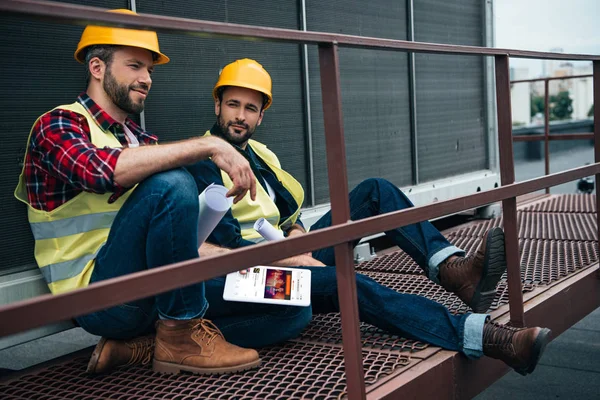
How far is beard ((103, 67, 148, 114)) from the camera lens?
2.73m

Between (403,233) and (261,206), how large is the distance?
65cm

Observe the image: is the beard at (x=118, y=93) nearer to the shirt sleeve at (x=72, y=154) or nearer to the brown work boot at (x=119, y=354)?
the shirt sleeve at (x=72, y=154)

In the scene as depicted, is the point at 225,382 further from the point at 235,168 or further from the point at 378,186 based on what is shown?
the point at 378,186

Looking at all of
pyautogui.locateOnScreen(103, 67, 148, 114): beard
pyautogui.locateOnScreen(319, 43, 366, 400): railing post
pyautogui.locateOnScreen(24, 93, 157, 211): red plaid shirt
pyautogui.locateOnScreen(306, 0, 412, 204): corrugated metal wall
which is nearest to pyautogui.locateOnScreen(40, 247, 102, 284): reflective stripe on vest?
pyautogui.locateOnScreen(24, 93, 157, 211): red plaid shirt

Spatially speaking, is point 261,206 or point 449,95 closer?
point 261,206

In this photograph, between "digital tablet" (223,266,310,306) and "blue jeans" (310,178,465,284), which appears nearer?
"digital tablet" (223,266,310,306)

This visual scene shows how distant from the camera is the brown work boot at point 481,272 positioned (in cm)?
293

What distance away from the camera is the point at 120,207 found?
2490 millimetres

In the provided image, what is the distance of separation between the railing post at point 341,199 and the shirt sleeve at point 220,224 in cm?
80

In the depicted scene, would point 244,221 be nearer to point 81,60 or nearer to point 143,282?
point 81,60

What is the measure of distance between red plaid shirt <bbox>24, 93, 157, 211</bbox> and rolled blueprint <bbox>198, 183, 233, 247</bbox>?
278 millimetres

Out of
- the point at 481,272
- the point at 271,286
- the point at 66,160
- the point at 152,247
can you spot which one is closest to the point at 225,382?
the point at 271,286

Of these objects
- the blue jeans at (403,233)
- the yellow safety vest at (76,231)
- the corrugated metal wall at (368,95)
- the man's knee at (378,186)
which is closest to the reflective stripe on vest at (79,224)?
the yellow safety vest at (76,231)

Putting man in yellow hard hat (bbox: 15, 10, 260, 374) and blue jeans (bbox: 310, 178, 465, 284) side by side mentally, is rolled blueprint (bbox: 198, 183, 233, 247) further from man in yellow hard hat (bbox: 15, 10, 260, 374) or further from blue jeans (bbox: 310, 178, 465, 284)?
blue jeans (bbox: 310, 178, 465, 284)
